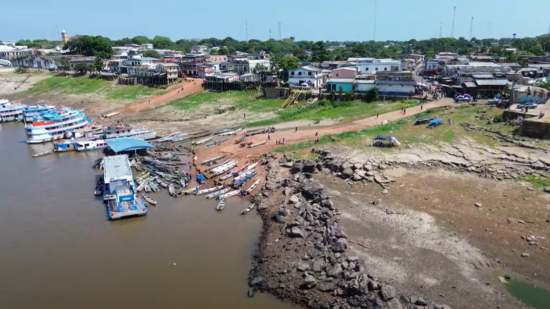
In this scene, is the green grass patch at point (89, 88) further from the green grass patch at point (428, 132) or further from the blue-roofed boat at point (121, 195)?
the green grass patch at point (428, 132)

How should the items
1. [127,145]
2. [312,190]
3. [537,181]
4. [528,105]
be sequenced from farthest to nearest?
[127,145], [528,105], [312,190], [537,181]

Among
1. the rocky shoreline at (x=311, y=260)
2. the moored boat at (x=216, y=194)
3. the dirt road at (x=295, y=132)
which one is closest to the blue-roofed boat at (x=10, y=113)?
the dirt road at (x=295, y=132)

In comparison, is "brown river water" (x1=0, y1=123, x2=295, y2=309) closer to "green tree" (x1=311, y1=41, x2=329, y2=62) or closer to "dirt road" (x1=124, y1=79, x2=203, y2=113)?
"dirt road" (x1=124, y1=79, x2=203, y2=113)

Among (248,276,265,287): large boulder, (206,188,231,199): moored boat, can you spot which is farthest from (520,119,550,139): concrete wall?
(248,276,265,287): large boulder

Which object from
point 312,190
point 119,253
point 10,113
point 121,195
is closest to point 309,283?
point 312,190

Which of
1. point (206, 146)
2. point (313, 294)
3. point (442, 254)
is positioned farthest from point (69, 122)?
point (442, 254)

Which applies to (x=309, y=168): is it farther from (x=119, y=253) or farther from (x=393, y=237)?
(x=119, y=253)

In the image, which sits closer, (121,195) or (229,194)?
(121,195)
